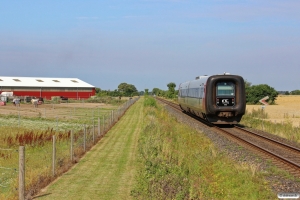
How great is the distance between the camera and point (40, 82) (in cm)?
9794

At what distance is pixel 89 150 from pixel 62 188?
22.6 feet

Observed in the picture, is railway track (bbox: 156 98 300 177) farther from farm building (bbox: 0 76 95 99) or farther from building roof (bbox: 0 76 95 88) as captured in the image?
building roof (bbox: 0 76 95 88)

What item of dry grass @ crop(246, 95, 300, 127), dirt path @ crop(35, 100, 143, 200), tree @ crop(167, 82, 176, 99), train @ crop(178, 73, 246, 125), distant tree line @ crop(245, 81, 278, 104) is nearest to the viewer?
dirt path @ crop(35, 100, 143, 200)

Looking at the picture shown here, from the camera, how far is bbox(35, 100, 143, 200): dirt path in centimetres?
1056

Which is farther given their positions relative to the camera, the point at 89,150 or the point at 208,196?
the point at 89,150

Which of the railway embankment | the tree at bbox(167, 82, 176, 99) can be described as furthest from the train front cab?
the tree at bbox(167, 82, 176, 99)

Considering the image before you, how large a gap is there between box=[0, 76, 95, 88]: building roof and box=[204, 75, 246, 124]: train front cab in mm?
71648

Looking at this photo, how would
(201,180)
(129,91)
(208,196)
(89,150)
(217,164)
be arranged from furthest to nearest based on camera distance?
(129,91), (89,150), (217,164), (201,180), (208,196)

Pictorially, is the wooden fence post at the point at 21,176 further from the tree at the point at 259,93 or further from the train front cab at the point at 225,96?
the tree at the point at 259,93

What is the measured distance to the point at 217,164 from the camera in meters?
12.7

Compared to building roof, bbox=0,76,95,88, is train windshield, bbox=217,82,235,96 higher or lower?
lower

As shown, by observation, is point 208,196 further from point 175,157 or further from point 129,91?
point 129,91

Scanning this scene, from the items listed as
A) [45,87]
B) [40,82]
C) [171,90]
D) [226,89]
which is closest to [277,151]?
[226,89]

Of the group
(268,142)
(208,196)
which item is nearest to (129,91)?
(268,142)
